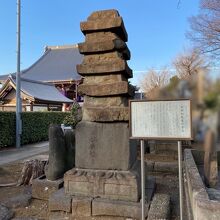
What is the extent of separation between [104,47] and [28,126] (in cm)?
1131

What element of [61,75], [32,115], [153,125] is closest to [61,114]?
[32,115]

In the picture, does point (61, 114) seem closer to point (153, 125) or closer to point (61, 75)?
point (61, 75)

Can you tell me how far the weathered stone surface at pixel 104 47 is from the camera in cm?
440

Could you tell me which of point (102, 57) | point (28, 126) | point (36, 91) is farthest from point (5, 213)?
point (36, 91)

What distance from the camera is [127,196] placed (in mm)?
3992

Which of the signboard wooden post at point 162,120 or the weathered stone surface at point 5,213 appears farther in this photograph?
the weathered stone surface at point 5,213

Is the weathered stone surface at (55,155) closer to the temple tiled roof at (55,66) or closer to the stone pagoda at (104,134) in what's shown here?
the stone pagoda at (104,134)

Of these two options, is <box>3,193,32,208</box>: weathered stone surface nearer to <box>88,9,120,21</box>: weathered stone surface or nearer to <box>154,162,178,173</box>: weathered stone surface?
<box>88,9,120,21</box>: weathered stone surface

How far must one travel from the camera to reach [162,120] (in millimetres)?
3049

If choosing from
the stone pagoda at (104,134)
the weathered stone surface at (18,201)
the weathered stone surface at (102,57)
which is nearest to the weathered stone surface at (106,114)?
the stone pagoda at (104,134)

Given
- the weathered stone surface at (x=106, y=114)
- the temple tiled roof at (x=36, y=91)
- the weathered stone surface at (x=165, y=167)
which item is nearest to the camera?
the weathered stone surface at (x=106, y=114)

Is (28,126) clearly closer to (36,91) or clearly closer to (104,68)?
(36,91)

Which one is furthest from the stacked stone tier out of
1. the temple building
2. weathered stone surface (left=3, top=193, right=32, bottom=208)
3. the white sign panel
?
the temple building

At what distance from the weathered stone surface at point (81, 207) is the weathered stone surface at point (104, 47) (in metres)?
2.34
